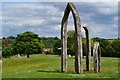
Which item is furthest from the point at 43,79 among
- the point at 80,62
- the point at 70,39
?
the point at 70,39

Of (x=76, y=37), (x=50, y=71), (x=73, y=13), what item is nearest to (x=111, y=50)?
(x=50, y=71)

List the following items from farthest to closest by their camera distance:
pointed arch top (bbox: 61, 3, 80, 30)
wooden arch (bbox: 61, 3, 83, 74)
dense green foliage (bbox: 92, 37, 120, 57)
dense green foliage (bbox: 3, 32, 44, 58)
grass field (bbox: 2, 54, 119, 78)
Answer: dense green foliage (bbox: 92, 37, 120, 57) < dense green foliage (bbox: 3, 32, 44, 58) < pointed arch top (bbox: 61, 3, 80, 30) < wooden arch (bbox: 61, 3, 83, 74) < grass field (bbox: 2, 54, 119, 78)

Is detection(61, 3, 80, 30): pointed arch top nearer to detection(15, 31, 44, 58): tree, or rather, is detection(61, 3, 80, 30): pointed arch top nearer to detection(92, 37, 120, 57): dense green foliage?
detection(15, 31, 44, 58): tree

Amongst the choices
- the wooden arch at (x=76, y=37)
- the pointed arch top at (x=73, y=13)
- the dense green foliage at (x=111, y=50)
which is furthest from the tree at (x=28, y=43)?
the pointed arch top at (x=73, y=13)

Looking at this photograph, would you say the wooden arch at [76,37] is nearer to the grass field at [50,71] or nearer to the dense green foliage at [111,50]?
the grass field at [50,71]

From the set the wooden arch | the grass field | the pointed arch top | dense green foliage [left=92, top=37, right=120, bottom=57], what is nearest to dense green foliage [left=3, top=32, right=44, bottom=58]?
dense green foliage [left=92, top=37, right=120, bottom=57]

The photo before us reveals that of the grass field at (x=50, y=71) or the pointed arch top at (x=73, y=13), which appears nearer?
the grass field at (x=50, y=71)

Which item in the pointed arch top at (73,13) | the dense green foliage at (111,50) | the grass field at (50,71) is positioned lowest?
the grass field at (50,71)

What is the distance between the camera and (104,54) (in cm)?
8725

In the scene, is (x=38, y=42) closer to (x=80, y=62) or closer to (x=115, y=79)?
(x=80, y=62)

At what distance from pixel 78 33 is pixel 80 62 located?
3.01 metres

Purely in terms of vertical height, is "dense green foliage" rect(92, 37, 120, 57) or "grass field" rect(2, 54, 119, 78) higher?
"dense green foliage" rect(92, 37, 120, 57)

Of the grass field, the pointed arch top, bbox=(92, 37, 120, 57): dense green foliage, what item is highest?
the pointed arch top

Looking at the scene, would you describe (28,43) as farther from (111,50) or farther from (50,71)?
(50,71)
